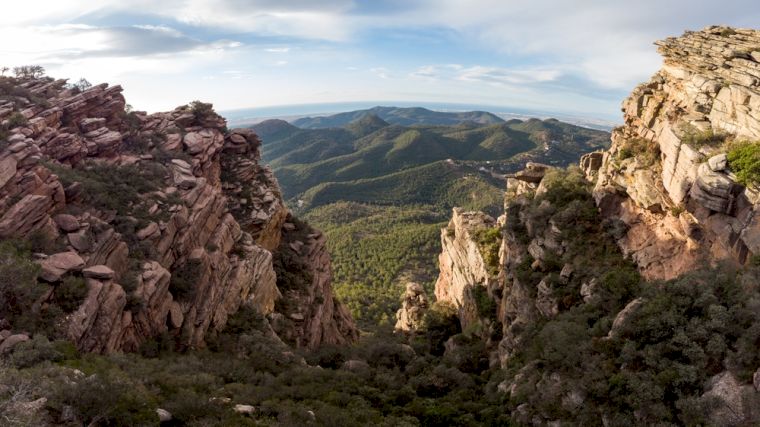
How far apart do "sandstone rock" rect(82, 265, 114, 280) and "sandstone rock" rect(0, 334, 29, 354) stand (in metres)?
4.28

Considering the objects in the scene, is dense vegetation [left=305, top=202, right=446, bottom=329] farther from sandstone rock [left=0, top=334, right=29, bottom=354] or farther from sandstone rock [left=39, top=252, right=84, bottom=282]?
sandstone rock [left=0, top=334, right=29, bottom=354]

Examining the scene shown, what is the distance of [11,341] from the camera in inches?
638

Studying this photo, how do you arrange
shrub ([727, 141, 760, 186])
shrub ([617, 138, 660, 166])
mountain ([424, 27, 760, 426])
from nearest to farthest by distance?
1. mountain ([424, 27, 760, 426])
2. shrub ([727, 141, 760, 186])
3. shrub ([617, 138, 660, 166])

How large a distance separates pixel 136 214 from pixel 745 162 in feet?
109

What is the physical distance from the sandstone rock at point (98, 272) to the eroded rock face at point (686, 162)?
90.0 ft

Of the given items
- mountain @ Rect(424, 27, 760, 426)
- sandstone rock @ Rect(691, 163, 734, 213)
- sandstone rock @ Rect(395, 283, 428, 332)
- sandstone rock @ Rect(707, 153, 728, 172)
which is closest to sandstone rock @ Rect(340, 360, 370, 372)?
mountain @ Rect(424, 27, 760, 426)

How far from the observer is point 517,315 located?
30188 mm

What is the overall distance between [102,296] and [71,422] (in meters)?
8.89

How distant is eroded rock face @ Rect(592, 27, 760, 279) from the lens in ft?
65.4

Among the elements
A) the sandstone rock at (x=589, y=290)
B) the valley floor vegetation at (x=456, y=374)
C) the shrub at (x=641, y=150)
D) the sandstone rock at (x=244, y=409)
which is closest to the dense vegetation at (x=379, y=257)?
the valley floor vegetation at (x=456, y=374)

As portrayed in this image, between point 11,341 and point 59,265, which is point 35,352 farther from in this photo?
point 59,265

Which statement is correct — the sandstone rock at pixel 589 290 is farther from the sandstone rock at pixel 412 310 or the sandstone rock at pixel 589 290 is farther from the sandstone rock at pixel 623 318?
the sandstone rock at pixel 412 310

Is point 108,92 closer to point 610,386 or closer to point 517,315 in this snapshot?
point 517,315

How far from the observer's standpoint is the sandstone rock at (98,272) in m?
Result: 20.5
